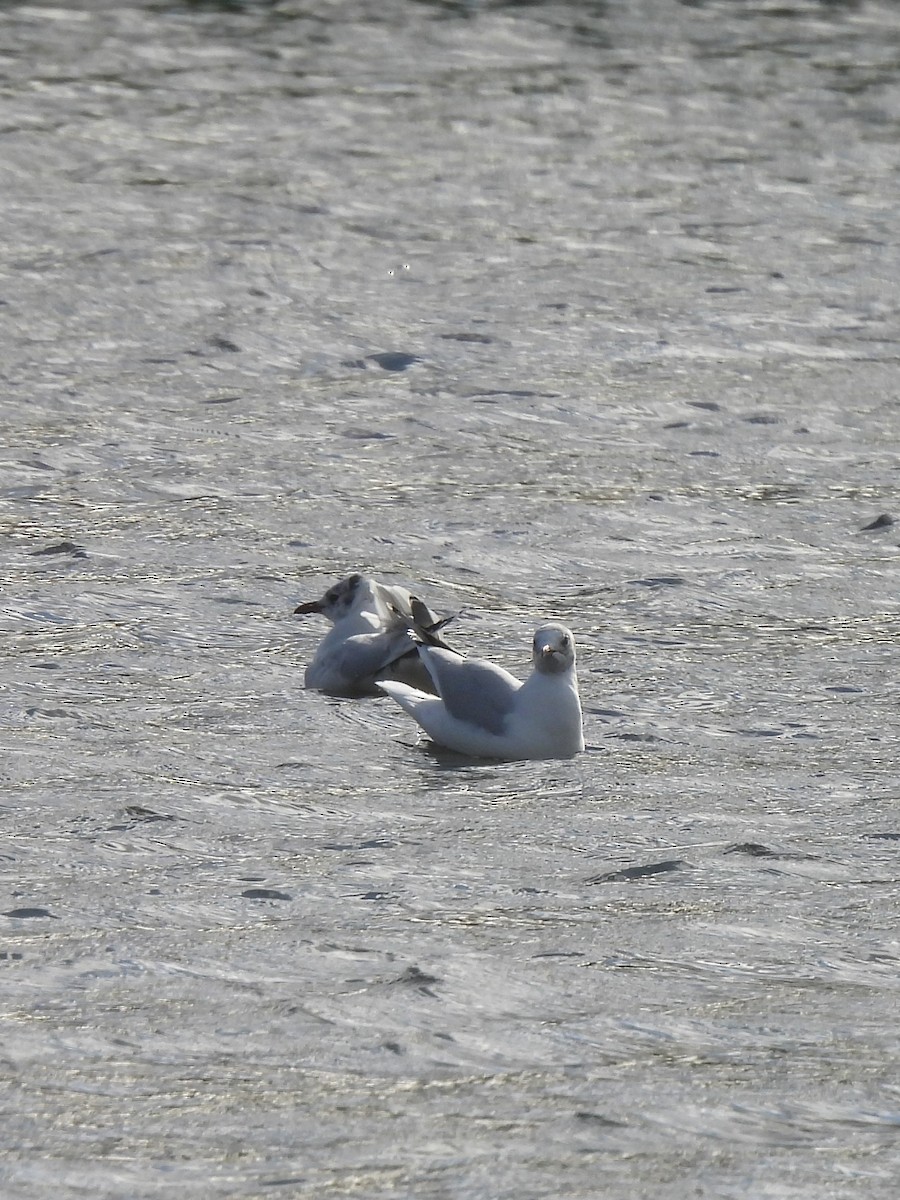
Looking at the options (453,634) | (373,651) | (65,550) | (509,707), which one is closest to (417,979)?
(509,707)

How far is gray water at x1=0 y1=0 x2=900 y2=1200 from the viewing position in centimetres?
464

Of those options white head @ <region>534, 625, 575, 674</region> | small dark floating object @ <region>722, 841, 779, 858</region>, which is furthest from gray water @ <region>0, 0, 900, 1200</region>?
white head @ <region>534, 625, 575, 674</region>

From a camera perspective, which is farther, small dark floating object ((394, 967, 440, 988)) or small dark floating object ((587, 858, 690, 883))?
small dark floating object ((587, 858, 690, 883))

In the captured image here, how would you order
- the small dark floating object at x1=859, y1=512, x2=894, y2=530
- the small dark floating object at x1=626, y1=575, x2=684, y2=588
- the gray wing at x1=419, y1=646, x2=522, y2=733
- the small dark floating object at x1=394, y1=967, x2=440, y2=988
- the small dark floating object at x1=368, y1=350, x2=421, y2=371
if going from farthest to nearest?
the small dark floating object at x1=368, y1=350, x2=421, y2=371 → the small dark floating object at x1=859, y1=512, x2=894, y2=530 → the small dark floating object at x1=626, y1=575, x2=684, y2=588 → the gray wing at x1=419, y1=646, x2=522, y2=733 → the small dark floating object at x1=394, y1=967, x2=440, y2=988

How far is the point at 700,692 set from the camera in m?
7.47

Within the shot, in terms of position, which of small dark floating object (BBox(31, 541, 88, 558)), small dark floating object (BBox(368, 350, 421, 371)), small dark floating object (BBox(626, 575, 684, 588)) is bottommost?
small dark floating object (BBox(31, 541, 88, 558))

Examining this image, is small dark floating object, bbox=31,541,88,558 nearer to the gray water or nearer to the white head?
the gray water

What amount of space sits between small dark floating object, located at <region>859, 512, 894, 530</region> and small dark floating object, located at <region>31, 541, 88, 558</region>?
308cm

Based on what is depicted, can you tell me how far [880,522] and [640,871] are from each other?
12.2ft

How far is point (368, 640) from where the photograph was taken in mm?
7438

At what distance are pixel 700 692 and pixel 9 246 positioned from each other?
7185 mm

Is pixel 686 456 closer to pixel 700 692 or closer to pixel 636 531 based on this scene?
pixel 636 531

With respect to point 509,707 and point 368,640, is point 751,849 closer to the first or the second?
point 509,707

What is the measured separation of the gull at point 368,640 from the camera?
741 centimetres
